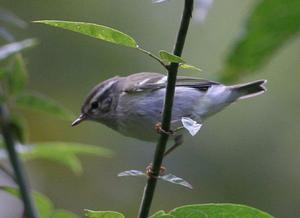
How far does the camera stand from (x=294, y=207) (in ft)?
20.4

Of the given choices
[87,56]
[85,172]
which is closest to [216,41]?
[87,56]

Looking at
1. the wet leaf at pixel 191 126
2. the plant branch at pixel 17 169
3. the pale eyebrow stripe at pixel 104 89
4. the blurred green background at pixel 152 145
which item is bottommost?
the blurred green background at pixel 152 145

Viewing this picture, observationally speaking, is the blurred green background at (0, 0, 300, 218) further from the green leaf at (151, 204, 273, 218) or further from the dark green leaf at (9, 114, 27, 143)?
the green leaf at (151, 204, 273, 218)

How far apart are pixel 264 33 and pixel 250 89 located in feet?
7.29

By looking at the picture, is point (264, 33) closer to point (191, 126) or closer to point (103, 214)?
point (191, 126)

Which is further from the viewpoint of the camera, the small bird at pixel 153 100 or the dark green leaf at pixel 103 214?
the small bird at pixel 153 100

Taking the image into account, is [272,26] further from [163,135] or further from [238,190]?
[238,190]

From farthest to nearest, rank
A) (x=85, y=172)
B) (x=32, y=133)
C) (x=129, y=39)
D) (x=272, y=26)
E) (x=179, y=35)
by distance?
(x=85, y=172) < (x=32, y=133) < (x=272, y=26) < (x=129, y=39) < (x=179, y=35)

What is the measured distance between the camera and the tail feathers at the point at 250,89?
408 cm

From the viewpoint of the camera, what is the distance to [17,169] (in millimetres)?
2090

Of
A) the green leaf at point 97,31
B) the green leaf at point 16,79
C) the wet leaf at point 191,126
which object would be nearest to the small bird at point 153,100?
the green leaf at point 16,79

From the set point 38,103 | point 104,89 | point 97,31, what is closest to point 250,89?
point 104,89

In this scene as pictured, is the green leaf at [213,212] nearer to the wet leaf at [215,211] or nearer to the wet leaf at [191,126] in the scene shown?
the wet leaf at [215,211]

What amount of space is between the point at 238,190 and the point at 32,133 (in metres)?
1.73
